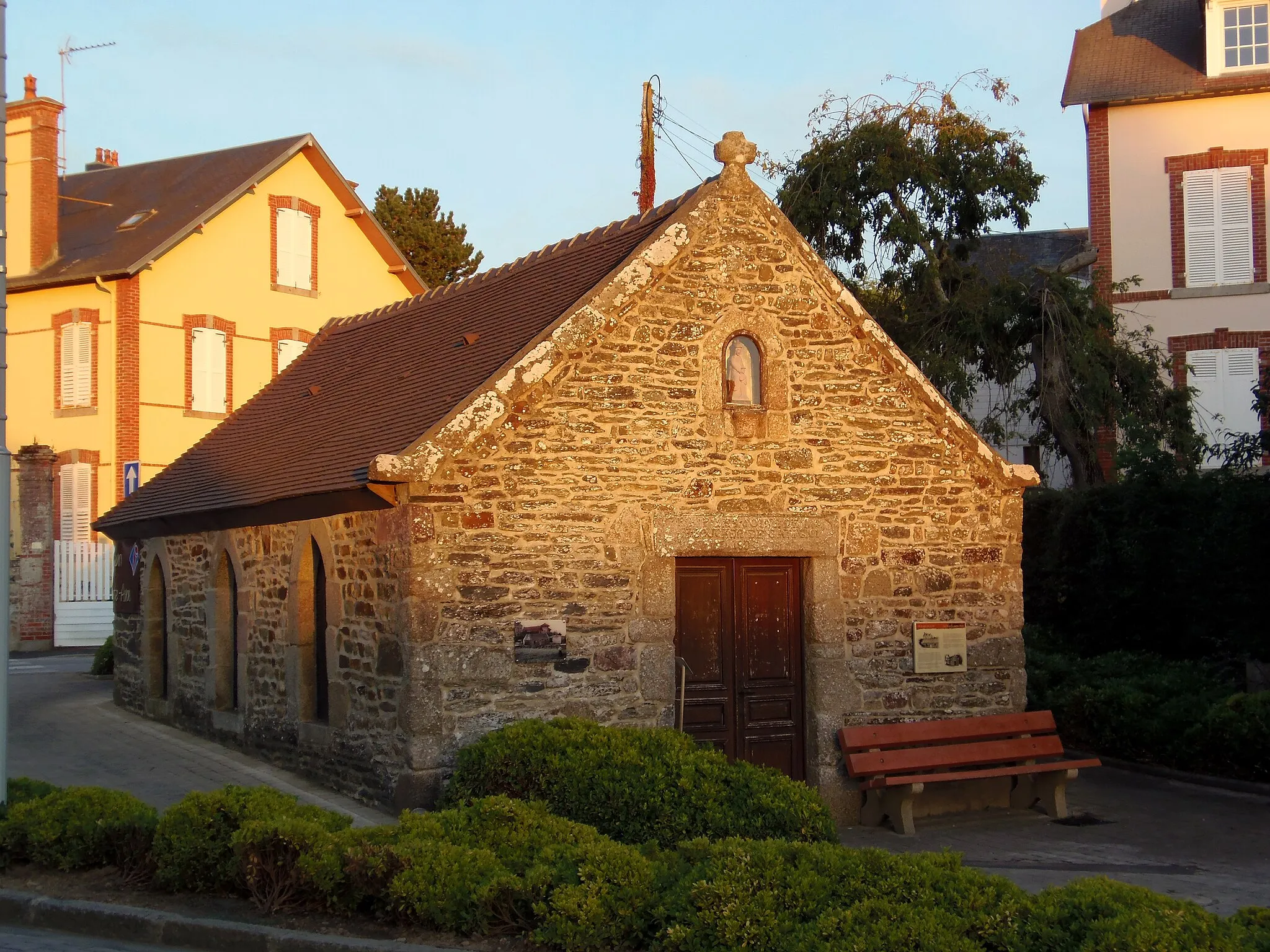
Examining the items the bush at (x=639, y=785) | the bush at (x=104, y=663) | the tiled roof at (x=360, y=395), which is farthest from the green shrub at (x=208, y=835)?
the bush at (x=104, y=663)

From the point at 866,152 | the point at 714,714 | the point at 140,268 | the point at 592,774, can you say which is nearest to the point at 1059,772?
the point at 714,714

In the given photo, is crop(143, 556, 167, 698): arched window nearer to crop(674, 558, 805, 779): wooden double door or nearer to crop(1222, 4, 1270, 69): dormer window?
crop(674, 558, 805, 779): wooden double door

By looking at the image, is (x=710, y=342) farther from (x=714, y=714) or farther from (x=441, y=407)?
(x=714, y=714)

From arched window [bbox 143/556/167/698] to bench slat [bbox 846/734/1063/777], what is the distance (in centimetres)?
882

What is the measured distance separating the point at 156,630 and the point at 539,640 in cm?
760

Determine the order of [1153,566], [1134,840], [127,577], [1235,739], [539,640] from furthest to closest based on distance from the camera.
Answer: [127,577] < [1153,566] < [1235,739] < [1134,840] < [539,640]

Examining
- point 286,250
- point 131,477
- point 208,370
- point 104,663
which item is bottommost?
point 104,663

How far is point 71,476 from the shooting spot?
90.3 feet

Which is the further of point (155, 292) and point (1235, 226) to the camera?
point (155, 292)

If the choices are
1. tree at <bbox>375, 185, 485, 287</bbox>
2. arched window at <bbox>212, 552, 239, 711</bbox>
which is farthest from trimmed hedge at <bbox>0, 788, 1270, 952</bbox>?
tree at <bbox>375, 185, 485, 287</bbox>

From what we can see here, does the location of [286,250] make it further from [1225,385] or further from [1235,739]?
[1235,739]

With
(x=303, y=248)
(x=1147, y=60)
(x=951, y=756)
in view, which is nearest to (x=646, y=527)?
(x=951, y=756)

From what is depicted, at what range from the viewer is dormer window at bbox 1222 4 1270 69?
23.3 metres

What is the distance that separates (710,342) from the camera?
11.7 meters
